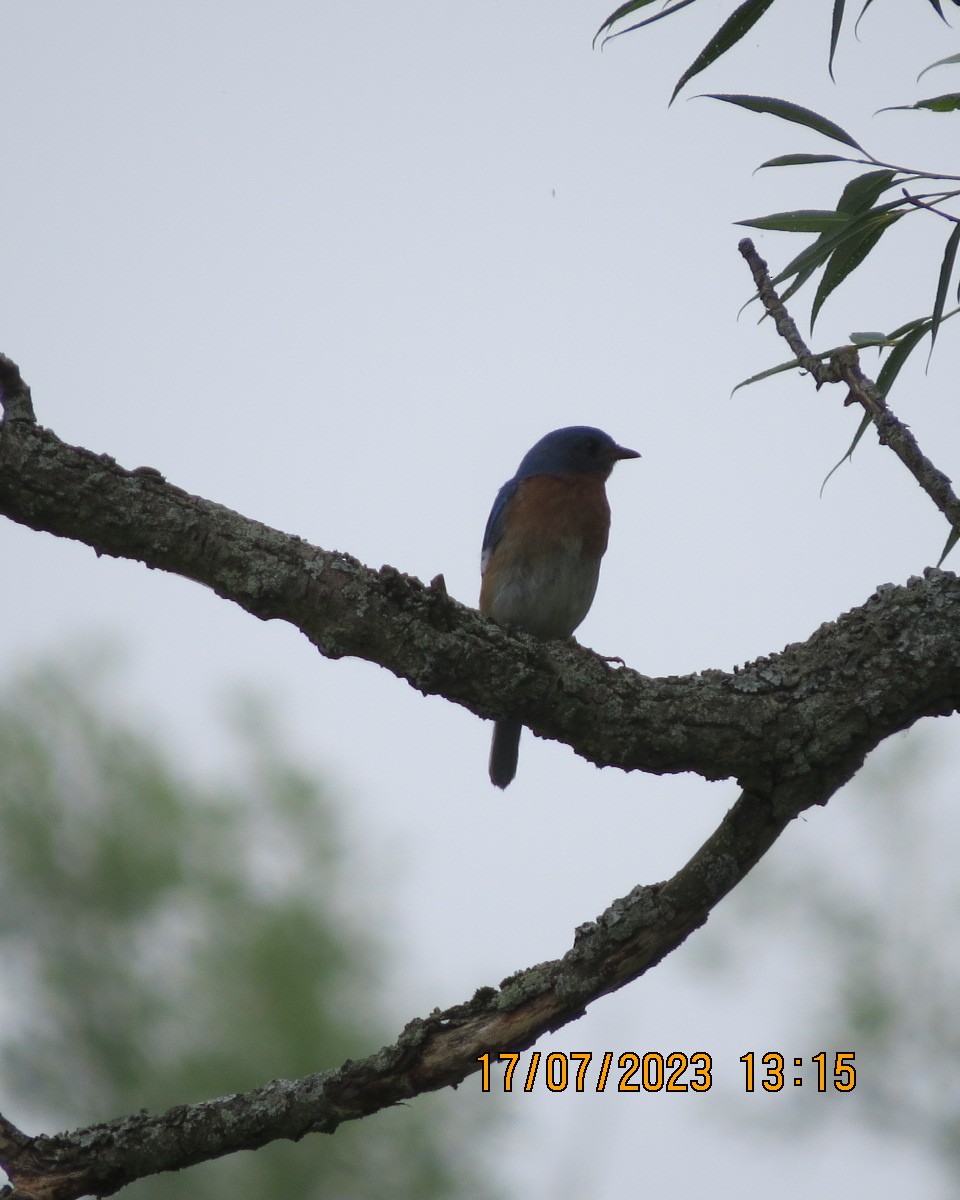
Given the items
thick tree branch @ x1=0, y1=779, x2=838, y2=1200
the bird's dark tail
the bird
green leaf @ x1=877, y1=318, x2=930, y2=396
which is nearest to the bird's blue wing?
the bird

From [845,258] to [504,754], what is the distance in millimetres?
2969

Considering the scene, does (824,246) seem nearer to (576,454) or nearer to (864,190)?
(864,190)

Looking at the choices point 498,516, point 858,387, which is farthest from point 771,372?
point 498,516

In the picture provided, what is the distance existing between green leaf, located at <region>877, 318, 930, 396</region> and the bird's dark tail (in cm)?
257

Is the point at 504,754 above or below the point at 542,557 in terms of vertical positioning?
below

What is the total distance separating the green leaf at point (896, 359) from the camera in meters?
4.21

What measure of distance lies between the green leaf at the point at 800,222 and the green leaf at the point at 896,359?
506 mm

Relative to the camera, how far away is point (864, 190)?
12.7ft

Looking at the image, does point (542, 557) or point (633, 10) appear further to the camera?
point (542, 557)

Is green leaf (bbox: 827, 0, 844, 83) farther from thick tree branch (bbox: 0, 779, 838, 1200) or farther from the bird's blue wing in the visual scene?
the bird's blue wing

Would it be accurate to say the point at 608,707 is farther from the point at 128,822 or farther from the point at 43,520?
the point at 128,822

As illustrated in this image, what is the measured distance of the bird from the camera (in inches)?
228

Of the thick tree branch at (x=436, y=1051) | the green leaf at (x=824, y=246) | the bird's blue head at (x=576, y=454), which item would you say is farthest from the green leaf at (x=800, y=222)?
the bird's blue head at (x=576, y=454)

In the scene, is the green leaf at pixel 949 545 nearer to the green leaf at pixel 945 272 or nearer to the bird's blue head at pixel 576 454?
the green leaf at pixel 945 272
